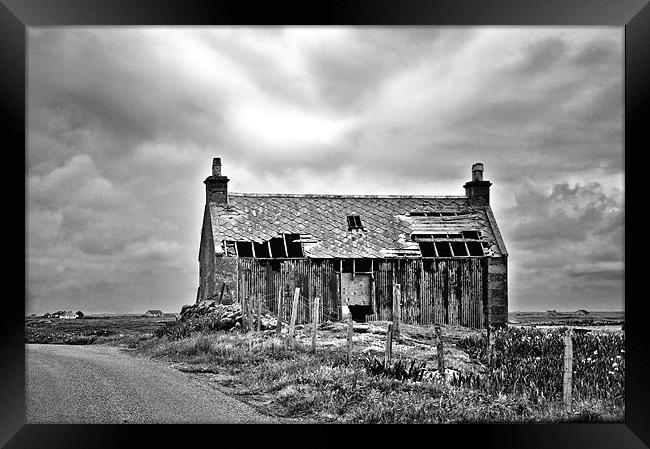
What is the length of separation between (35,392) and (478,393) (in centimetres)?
575

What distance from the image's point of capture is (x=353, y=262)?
14.4m

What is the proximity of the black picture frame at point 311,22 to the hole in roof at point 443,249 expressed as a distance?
7.48 metres

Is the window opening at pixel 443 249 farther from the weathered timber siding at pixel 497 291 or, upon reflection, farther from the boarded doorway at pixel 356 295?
the boarded doorway at pixel 356 295

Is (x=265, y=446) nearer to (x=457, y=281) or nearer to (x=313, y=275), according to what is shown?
(x=313, y=275)

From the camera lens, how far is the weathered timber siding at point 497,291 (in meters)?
14.5

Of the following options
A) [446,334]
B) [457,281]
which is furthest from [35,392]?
[457,281]

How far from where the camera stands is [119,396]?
8.30 m

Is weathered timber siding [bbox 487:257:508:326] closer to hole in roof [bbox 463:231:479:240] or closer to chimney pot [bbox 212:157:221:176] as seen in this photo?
hole in roof [bbox 463:231:479:240]

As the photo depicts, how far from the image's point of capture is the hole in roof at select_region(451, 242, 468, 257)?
14.8 m

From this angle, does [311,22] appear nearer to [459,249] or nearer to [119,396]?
[119,396]

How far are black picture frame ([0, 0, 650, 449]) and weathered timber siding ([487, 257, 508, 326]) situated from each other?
712cm

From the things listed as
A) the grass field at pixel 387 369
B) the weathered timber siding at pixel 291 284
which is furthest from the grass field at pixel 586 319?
the weathered timber siding at pixel 291 284

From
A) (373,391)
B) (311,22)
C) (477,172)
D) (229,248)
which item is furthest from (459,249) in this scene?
(311,22)
